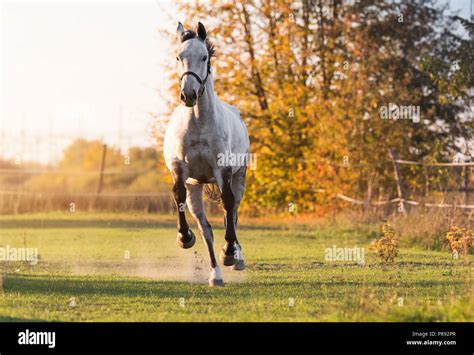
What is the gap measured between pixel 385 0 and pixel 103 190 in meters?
14.3

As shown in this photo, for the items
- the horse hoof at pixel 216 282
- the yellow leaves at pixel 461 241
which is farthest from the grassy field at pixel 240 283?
the yellow leaves at pixel 461 241

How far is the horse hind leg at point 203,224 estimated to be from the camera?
10.3 metres

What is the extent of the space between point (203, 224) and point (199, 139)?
119 cm

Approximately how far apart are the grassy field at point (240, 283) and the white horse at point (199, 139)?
28.2 inches

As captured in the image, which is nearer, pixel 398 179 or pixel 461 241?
pixel 461 241

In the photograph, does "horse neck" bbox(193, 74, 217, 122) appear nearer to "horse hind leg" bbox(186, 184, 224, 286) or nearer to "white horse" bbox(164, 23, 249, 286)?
"white horse" bbox(164, 23, 249, 286)

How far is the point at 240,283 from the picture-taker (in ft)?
34.7

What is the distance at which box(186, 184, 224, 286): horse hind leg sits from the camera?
10336 millimetres

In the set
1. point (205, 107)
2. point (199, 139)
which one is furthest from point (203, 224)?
point (205, 107)

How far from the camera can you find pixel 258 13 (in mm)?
24594

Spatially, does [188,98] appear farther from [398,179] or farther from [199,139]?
[398,179]

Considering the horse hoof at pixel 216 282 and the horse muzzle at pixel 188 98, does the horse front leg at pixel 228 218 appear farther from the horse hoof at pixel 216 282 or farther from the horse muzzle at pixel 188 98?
the horse muzzle at pixel 188 98

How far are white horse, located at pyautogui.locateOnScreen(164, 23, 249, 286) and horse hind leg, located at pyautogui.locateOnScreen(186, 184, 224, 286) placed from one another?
0.01 m

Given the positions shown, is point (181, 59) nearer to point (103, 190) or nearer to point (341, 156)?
point (341, 156)
